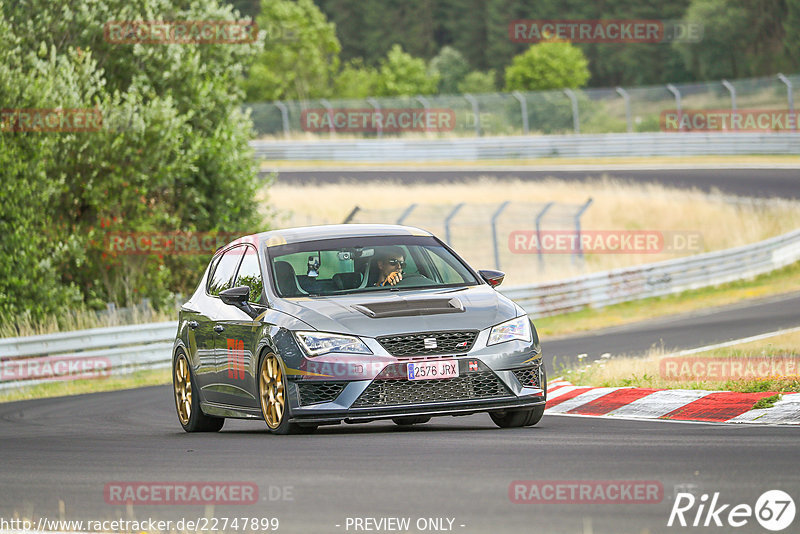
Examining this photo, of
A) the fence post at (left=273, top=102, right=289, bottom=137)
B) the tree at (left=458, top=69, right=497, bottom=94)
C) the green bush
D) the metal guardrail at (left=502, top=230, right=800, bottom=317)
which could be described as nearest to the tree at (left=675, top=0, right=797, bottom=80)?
the tree at (left=458, top=69, right=497, bottom=94)

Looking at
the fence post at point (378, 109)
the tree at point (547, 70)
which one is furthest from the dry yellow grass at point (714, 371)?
the tree at point (547, 70)

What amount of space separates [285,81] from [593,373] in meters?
62.4

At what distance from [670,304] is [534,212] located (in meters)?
8.89

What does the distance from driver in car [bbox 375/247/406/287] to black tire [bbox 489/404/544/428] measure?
1.29 meters

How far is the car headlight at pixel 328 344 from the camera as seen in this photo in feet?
30.5

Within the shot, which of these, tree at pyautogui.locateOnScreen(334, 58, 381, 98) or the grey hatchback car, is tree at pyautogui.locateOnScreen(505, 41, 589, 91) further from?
the grey hatchback car

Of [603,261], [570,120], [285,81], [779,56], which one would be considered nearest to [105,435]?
[603,261]

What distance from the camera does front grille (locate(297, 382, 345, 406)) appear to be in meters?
9.34

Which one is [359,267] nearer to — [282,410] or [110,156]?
[282,410]

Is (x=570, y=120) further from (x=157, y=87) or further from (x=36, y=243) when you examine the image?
(x=36, y=243)

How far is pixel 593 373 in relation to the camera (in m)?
13.5

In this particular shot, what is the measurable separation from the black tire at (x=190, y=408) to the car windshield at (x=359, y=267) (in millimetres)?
1572

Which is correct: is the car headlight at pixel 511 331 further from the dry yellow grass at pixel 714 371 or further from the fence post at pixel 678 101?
the fence post at pixel 678 101

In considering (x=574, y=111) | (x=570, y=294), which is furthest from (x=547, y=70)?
(x=570, y=294)
